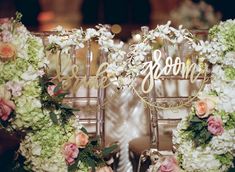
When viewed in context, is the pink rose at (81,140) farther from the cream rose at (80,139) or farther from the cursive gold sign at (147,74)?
the cursive gold sign at (147,74)

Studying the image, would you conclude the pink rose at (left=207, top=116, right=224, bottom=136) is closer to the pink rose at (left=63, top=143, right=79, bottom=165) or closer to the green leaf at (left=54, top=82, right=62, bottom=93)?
the pink rose at (left=63, top=143, right=79, bottom=165)

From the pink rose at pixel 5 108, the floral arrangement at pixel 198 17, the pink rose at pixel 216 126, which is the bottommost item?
the pink rose at pixel 216 126

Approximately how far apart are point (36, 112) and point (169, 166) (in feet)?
2.52

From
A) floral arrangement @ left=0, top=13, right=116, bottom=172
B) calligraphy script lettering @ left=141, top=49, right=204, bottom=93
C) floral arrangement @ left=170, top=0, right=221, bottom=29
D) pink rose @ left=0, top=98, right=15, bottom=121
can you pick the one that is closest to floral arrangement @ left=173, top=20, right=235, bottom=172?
calligraphy script lettering @ left=141, top=49, right=204, bottom=93

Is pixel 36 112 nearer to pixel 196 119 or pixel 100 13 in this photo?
pixel 196 119

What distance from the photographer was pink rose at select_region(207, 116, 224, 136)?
2.56 m

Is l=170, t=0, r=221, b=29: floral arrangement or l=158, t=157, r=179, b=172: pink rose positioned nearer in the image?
l=158, t=157, r=179, b=172: pink rose

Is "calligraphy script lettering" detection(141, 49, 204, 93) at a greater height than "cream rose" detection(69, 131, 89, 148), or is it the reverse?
"calligraphy script lettering" detection(141, 49, 204, 93)

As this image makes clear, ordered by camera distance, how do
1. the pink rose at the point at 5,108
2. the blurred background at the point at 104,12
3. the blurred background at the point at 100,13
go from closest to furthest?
the pink rose at the point at 5,108, the blurred background at the point at 104,12, the blurred background at the point at 100,13

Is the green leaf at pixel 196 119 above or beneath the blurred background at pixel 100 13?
beneath

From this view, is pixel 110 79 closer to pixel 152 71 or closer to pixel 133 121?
pixel 152 71

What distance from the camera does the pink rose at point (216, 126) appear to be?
8.39 ft

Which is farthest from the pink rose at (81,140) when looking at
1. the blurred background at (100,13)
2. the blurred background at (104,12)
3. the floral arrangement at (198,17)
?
the blurred background at (100,13)

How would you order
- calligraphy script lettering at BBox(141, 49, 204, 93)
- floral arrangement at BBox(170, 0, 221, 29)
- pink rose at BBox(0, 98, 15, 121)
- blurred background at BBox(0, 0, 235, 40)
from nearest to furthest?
pink rose at BBox(0, 98, 15, 121), calligraphy script lettering at BBox(141, 49, 204, 93), floral arrangement at BBox(170, 0, 221, 29), blurred background at BBox(0, 0, 235, 40)
